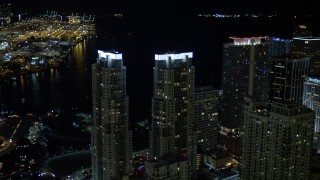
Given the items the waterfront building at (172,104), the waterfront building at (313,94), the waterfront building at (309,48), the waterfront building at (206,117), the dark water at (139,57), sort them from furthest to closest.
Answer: the dark water at (139,57) → the waterfront building at (309,48) → the waterfront building at (313,94) → the waterfront building at (206,117) → the waterfront building at (172,104)

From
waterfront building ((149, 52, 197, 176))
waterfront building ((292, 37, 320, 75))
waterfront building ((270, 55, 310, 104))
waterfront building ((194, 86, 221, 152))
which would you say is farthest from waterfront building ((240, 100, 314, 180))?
waterfront building ((292, 37, 320, 75))

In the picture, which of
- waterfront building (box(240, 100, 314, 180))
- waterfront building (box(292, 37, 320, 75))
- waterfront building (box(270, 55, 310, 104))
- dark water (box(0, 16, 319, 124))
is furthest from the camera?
dark water (box(0, 16, 319, 124))

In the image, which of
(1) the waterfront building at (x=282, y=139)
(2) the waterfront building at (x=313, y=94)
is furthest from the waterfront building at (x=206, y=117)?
(1) the waterfront building at (x=282, y=139)

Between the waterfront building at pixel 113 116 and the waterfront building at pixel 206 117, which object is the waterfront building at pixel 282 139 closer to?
the waterfront building at pixel 113 116

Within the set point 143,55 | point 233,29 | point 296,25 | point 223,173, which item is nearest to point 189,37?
point 233,29

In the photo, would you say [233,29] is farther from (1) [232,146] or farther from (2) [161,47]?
(1) [232,146]

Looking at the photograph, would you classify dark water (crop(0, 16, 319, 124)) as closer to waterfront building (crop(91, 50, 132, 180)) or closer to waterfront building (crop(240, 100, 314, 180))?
waterfront building (crop(91, 50, 132, 180))
